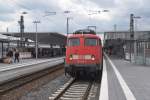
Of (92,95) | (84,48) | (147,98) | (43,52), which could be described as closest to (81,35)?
(84,48)

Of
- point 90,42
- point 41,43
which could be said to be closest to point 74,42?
point 90,42

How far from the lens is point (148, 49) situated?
29766 mm

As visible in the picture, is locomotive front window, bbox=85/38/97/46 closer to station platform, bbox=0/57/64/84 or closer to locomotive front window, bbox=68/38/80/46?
locomotive front window, bbox=68/38/80/46

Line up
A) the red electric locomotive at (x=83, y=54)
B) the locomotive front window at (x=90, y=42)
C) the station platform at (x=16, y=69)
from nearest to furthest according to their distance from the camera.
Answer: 1. the red electric locomotive at (x=83, y=54)
2. the locomotive front window at (x=90, y=42)
3. the station platform at (x=16, y=69)

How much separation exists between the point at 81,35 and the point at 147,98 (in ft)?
32.2

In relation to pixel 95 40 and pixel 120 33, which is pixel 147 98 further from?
pixel 120 33

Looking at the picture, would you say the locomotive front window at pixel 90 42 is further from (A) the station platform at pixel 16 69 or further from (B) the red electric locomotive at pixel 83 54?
(A) the station platform at pixel 16 69

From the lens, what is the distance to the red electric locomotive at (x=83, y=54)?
19.0 metres

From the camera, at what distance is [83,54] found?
19.3m

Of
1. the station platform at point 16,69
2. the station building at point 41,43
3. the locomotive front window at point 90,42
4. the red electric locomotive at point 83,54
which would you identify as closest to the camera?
the red electric locomotive at point 83,54

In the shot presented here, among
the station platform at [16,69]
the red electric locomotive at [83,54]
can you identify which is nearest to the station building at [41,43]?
the station platform at [16,69]

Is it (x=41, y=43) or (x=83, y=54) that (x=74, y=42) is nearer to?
(x=83, y=54)

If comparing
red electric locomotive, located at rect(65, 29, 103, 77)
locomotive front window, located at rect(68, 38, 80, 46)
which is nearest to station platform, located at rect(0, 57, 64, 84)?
red electric locomotive, located at rect(65, 29, 103, 77)

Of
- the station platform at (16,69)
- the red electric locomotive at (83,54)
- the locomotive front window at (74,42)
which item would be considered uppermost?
the locomotive front window at (74,42)
